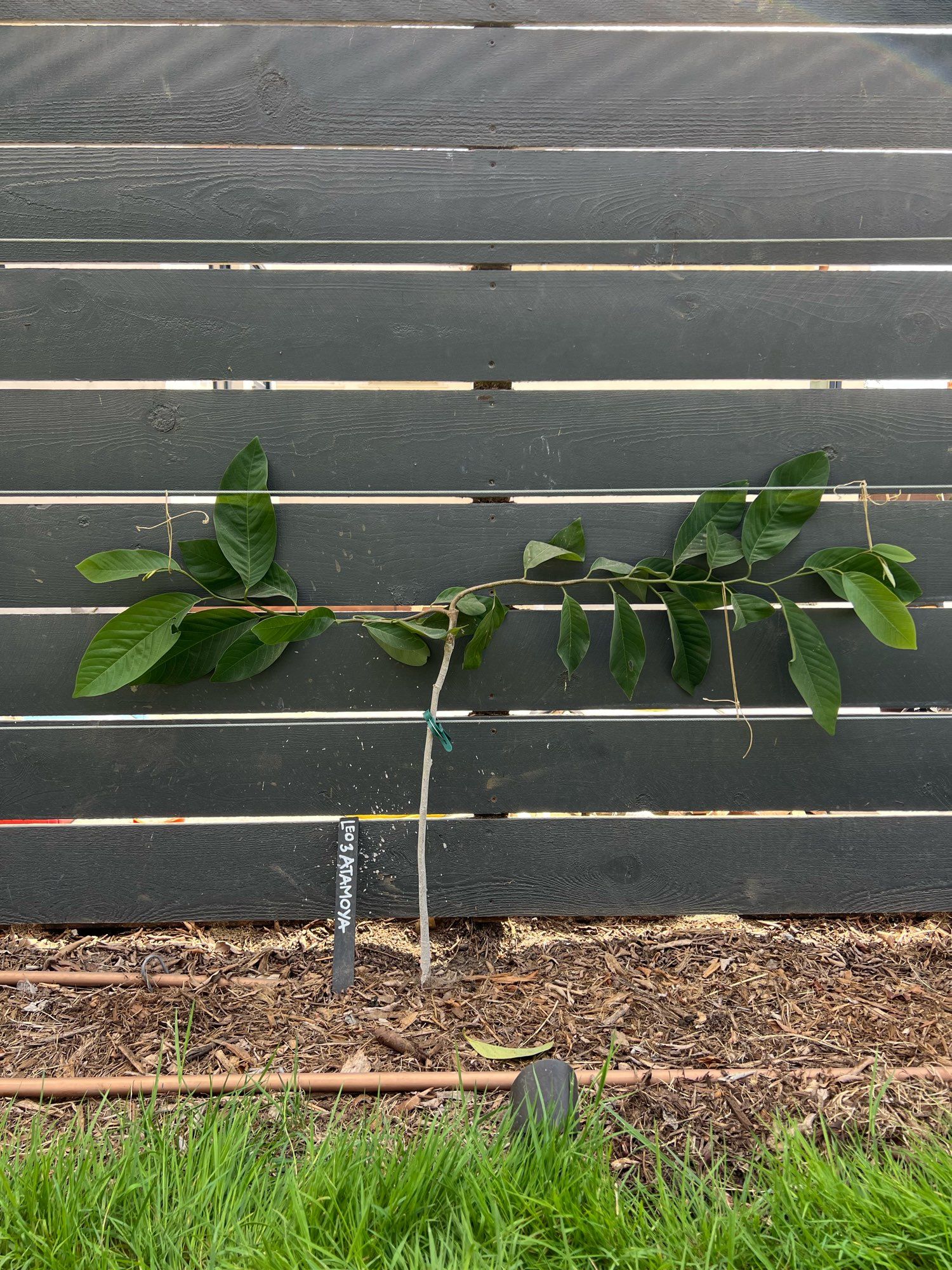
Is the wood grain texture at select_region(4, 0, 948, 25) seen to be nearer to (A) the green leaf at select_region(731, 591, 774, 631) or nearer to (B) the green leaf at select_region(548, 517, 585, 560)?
(B) the green leaf at select_region(548, 517, 585, 560)

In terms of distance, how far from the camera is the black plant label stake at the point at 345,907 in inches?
46.0

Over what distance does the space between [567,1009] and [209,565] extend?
2.85 feet

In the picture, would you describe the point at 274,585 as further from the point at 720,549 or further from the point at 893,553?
the point at 893,553

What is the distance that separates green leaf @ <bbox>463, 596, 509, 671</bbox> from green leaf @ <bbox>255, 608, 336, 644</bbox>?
213 mm

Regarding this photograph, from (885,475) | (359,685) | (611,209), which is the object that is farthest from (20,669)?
(885,475)

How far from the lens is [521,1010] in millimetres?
1104

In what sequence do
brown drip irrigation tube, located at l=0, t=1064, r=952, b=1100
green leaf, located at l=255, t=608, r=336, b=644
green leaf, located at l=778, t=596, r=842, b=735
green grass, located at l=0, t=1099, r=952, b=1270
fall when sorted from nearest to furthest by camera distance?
green grass, located at l=0, t=1099, r=952, b=1270, brown drip irrigation tube, located at l=0, t=1064, r=952, b=1100, green leaf, located at l=255, t=608, r=336, b=644, green leaf, located at l=778, t=596, r=842, b=735

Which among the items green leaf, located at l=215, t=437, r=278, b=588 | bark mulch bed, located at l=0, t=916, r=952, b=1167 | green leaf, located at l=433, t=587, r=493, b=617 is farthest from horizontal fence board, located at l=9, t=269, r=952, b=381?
bark mulch bed, located at l=0, t=916, r=952, b=1167

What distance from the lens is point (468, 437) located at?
125 cm

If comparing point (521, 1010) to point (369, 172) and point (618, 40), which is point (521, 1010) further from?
point (618, 40)

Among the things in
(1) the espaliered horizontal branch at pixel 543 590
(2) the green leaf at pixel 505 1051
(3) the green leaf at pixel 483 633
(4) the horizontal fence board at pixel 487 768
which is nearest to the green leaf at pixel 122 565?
(1) the espaliered horizontal branch at pixel 543 590

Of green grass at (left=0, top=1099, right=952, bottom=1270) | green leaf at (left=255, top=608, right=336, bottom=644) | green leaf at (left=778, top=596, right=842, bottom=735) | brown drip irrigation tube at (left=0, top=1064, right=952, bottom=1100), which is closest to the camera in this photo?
green grass at (left=0, top=1099, right=952, bottom=1270)

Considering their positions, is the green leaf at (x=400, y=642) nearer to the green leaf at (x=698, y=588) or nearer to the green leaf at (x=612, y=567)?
the green leaf at (x=612, y=567)

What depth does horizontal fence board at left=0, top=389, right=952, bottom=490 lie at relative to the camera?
48.3 inches
